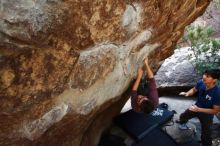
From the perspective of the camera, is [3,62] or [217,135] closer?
[3,62]

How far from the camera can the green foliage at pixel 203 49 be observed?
344 inches

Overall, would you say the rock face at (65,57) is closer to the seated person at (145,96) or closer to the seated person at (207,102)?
the seated person at (145,96)

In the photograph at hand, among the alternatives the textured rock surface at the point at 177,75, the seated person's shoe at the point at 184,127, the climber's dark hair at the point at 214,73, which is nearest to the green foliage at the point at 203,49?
the textured rock surface at the point at 177,75

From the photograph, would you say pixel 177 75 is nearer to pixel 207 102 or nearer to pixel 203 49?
pixel 203 49

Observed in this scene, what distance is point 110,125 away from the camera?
21.8ft

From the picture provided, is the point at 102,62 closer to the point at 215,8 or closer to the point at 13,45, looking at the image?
the point at 13,45

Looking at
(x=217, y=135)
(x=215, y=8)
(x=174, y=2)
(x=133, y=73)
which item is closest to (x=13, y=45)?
(x=133, y=73)

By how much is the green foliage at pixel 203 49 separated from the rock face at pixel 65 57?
3750 mm

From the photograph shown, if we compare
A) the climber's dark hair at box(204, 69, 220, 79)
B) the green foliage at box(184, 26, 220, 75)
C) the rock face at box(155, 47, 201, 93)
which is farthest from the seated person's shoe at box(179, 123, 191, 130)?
the green foliage at box(184, 26, 220, 75)

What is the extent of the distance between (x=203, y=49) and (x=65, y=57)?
19.2 ft

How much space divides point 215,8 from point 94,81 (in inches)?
513

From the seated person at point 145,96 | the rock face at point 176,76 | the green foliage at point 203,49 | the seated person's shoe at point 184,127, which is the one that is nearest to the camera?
the seated person at point 145,96

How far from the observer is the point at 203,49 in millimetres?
8930

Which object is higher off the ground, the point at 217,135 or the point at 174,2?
the point at 174,2
